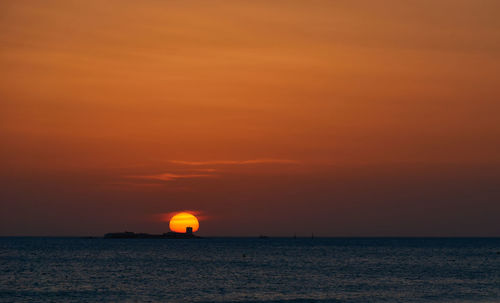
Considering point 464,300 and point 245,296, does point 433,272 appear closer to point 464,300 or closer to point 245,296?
point 464,300

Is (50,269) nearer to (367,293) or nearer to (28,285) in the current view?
(28,285)

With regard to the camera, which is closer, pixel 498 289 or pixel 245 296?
pixel 245 296

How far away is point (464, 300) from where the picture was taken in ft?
225

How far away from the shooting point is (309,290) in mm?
78812

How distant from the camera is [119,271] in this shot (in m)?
108

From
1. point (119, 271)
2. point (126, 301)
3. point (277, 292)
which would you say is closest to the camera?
point (126, 301)

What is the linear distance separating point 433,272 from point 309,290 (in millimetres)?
40233

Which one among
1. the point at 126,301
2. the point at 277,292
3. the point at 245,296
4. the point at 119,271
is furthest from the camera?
the point at 119,271

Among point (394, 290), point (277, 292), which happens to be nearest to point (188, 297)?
point (277, 292)

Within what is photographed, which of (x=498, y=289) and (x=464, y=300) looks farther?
(x=498, y=289)

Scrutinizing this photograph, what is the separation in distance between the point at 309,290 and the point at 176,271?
125 ft

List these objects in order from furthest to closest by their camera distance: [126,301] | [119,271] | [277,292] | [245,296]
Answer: [119,271] → [277,292] → [245,296] → [126,301]

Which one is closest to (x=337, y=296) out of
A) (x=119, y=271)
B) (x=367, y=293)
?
(x=367, y=293)

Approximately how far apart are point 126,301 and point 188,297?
7844mm
